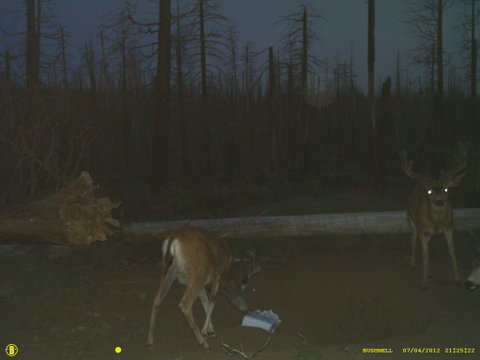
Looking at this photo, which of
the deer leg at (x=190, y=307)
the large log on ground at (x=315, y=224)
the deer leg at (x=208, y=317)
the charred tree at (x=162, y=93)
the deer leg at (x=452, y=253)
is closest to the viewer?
the deer leg at (x=190, y=307)

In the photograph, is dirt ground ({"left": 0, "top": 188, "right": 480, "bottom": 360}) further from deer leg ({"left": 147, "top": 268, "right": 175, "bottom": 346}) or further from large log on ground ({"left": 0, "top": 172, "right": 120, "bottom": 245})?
large log on ground ({"left": 0, "top": 172, "right": 120, "bottom": 245})

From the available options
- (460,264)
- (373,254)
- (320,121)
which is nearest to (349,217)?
(373,254)

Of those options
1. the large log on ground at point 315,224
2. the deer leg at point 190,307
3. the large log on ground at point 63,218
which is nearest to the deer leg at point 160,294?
the deer leg at point 190,307

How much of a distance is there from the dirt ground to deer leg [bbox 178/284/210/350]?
0.12 metres

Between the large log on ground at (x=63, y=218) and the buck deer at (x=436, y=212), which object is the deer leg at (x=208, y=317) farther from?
the buck deer at (x=436, y=212)

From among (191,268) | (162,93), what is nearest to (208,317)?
(191,268)

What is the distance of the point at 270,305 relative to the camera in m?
8.70

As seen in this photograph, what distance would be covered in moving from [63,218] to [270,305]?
372 cm

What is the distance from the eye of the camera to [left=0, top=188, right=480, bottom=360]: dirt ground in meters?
6.59

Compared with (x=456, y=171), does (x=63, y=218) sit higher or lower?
lower

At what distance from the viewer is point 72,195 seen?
8.93m

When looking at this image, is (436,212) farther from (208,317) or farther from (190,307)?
(190,307)

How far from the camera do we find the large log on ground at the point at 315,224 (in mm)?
Answer: 11414

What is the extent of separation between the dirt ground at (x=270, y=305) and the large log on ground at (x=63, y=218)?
0.83 m
